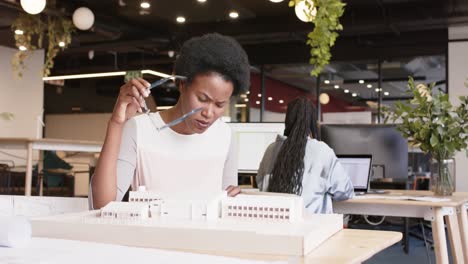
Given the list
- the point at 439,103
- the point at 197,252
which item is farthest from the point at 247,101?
the point at 197,252

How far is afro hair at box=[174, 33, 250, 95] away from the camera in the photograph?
1555 millimetres

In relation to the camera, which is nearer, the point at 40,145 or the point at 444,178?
the point at 444,178

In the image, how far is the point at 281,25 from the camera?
9.41m

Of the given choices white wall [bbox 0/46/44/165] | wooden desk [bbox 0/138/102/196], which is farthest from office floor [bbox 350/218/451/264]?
white wall [bbox 0/46/44/165]

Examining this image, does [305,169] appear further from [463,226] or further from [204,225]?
[204,225]

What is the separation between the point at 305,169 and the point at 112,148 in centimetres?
197

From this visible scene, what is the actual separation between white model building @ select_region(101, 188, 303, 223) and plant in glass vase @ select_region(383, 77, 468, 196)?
288 cm

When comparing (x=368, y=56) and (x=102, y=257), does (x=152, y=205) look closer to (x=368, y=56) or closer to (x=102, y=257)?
(x=102, y=257)

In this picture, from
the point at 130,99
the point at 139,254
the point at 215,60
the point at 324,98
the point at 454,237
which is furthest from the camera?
the point at 324,98

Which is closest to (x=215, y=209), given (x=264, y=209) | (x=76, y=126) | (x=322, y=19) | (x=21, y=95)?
(x=264, y=209)

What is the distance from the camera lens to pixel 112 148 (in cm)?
149

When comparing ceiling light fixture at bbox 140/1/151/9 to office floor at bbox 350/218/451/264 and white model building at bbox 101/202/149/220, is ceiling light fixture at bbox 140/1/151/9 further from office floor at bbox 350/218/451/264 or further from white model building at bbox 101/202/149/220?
white model building at bbox 101/202/149/220

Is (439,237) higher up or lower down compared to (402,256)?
higher up

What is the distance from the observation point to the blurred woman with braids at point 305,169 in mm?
3275
